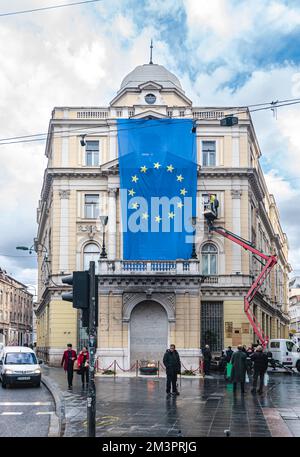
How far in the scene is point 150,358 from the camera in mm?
38281

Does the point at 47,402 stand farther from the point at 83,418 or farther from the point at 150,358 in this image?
the point at 150,358

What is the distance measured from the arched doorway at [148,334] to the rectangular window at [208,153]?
13.4 meters

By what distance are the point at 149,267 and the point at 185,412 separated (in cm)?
2144

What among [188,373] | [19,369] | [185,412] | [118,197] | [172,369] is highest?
[118,197]

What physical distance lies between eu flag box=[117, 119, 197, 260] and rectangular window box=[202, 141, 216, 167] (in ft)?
10.5

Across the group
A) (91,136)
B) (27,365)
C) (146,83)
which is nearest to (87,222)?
(91,136)

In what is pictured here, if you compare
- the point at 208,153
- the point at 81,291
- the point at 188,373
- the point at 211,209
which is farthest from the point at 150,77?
the point at 81,291

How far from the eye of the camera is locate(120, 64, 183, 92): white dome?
50281 millimetres

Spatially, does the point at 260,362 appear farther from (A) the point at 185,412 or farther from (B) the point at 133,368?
(B) the point at 133,368

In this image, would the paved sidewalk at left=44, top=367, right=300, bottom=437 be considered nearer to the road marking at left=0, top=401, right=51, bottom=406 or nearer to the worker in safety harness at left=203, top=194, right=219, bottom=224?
the road marking at left=0, top=401, right=51, bottom=406

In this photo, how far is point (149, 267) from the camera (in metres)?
38.9

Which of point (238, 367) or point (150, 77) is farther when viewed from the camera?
point (150, 77)

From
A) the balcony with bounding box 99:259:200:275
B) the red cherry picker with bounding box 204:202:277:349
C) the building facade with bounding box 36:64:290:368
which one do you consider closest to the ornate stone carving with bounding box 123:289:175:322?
the balcony with bounding box 99:259:200:275
